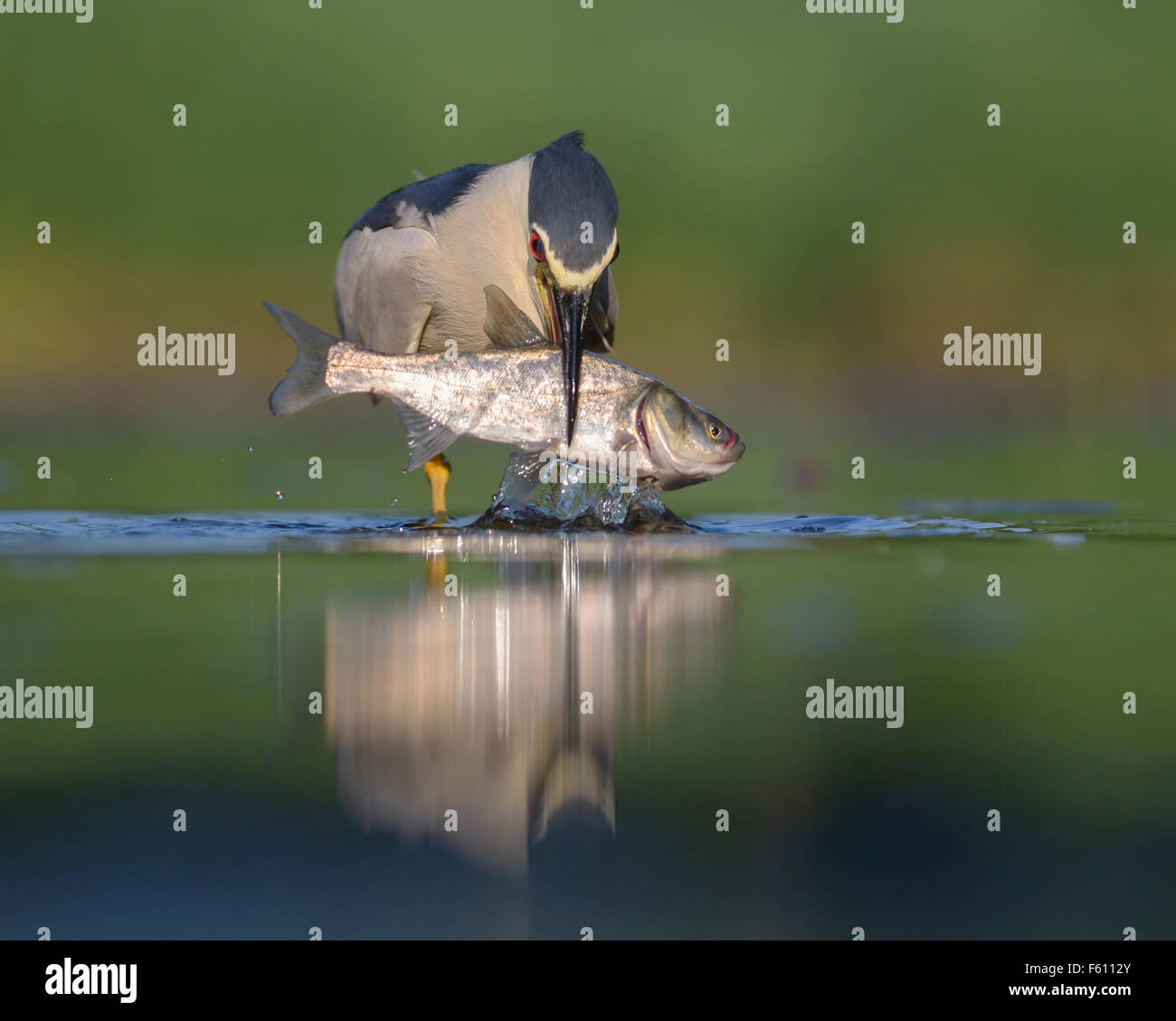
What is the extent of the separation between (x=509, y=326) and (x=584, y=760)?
4.37 metres

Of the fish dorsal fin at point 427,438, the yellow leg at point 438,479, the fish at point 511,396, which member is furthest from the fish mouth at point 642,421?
the yellow leg at point 438,479

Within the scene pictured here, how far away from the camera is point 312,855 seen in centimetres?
267

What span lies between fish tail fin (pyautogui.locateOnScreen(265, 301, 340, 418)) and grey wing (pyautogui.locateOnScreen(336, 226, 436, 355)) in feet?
4.01

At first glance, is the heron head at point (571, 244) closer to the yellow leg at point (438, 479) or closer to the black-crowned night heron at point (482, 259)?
the black-crowned night heron at point (482, 259)

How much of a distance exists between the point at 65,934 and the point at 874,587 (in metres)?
4.04

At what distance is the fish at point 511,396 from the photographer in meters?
7.16

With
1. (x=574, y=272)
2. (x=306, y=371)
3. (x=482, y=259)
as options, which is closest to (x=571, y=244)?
(x=574, y=272)

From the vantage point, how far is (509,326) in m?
7.36

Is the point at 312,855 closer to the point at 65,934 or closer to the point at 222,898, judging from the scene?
the point at 222,898

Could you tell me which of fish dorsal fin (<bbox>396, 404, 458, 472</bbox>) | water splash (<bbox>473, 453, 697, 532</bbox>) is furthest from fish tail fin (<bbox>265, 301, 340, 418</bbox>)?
water splash (<bbox>473, 453, 697, 532</bbox>)

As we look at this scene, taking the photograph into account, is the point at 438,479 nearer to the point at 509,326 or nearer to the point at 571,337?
the point at 509,326

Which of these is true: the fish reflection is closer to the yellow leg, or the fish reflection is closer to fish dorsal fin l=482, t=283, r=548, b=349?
fish dorsal fin l=482, t=283, r=548, b=349

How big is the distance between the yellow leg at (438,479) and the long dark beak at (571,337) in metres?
1.79
